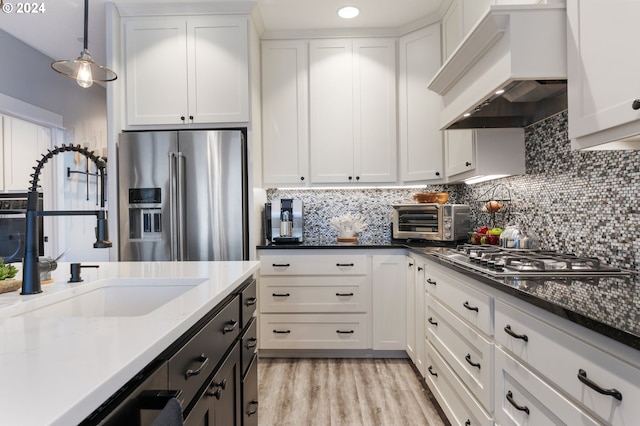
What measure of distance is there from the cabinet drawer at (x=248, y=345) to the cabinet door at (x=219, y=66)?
1.69m

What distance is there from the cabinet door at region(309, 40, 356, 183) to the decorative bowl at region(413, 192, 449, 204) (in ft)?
2.08

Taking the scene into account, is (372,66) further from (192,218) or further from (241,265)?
(241,265)

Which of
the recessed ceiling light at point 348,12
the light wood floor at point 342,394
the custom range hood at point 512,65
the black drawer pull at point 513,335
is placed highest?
the recessed ceiling light at point 348,12

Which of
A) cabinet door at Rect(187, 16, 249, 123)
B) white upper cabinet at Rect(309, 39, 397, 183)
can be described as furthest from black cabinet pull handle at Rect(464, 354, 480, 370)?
cabinet door at Rect(187, 16, 249, 123)

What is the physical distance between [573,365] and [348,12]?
2.81 metres

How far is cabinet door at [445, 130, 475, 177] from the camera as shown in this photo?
2439 millimetres

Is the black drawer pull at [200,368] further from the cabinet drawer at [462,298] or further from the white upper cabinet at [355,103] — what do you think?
Result: the white upper cabinet at [355,103]

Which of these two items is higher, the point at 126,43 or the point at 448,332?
the point at 126,43

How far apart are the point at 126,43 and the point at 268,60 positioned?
109 cm

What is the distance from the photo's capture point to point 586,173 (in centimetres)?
174

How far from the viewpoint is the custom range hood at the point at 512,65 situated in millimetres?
1451

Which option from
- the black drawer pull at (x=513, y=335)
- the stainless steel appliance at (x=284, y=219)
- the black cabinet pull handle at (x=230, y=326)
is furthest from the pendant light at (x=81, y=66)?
the black drawer pull at (x=513, y=335)

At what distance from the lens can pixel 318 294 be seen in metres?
2.94

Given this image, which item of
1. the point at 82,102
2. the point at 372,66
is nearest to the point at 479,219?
the point at 372,66
